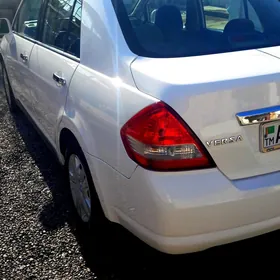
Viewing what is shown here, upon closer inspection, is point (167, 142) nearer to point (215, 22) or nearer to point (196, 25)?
point (196, 25)

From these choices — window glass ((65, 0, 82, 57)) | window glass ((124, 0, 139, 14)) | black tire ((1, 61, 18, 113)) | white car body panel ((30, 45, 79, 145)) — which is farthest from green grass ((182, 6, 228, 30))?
black tire ((1, 61, 18, 113))

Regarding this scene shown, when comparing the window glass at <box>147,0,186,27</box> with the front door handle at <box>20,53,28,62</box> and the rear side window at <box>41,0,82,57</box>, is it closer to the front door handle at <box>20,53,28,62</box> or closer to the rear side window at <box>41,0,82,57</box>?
the rear side window at <box>41,0,82,57</box>

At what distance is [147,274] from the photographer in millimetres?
2594

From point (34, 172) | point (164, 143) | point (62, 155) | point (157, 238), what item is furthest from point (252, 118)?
point (34, 172)

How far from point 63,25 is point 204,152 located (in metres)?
1.58

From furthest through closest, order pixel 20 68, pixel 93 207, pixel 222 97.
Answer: pixel 20 68, pixel 93 207, pixel 222 97

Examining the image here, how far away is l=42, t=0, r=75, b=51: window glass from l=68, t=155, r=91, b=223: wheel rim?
0.78m

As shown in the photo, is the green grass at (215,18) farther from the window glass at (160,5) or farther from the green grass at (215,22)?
the window glass at (160,5)

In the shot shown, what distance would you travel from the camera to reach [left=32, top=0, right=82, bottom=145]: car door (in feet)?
9.22

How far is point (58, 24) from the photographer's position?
10.5 ft

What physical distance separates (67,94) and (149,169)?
967 mm

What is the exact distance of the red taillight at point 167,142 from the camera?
6.54 feet

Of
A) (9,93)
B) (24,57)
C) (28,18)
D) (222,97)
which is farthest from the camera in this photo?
(9,93)

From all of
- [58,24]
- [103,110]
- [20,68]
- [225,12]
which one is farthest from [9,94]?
[103,110]
